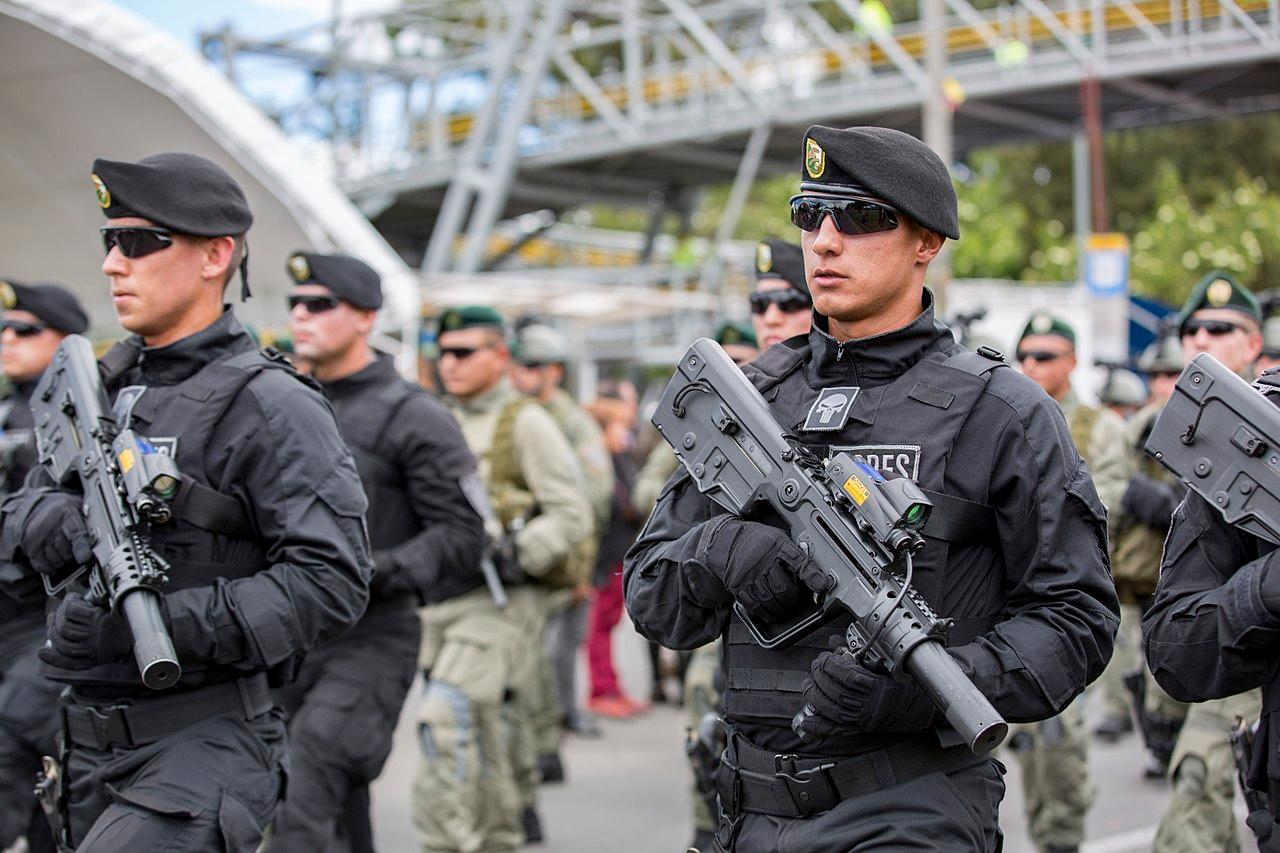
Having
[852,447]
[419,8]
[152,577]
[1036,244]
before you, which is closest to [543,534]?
[152,577]

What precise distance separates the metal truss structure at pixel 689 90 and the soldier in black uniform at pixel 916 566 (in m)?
20.3

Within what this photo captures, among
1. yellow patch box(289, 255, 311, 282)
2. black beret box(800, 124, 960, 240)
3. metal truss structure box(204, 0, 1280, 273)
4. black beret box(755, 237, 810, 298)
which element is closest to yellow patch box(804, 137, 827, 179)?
black beret box(800, 124, 960, 240)

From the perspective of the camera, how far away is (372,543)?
5.22m

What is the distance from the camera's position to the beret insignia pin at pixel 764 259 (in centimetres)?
538

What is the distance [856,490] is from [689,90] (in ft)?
89.1

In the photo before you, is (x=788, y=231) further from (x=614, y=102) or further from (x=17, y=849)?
(x=17, y=849)

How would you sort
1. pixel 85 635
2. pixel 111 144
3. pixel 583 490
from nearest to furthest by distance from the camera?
pixel 85 635 < pixel 583 490 < pixel 111 144

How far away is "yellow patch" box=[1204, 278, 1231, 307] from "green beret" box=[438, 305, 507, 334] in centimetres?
286

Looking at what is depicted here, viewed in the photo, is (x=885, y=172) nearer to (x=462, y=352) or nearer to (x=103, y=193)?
(x=103, y=193)

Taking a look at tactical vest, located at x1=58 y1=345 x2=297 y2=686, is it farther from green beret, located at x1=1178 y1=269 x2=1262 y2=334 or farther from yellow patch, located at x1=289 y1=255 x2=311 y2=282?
green beret, located at x1=1178 y1=269 x2=1262 y2=334

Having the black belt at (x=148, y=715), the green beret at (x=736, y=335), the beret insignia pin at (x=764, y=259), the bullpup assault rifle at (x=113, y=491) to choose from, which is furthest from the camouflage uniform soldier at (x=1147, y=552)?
the bullpup assault rifle at (x=113, y=491)

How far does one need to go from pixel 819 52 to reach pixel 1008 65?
438cm

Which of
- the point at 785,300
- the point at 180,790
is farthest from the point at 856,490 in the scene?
the point at 785,300

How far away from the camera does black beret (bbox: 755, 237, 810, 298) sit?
525cm
